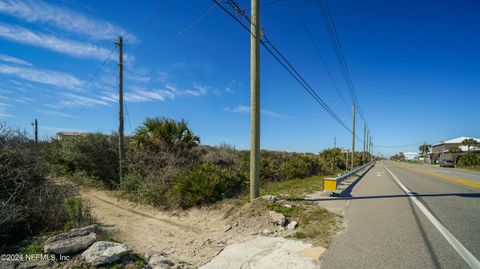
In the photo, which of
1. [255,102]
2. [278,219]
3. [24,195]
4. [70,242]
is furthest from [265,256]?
[24,195]

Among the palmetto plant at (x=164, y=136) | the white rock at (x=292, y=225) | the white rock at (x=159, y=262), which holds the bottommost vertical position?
the white rock at (x=159, y=262)

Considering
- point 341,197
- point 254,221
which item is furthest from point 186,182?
point 341,197

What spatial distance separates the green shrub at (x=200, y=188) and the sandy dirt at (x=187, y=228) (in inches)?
20.4

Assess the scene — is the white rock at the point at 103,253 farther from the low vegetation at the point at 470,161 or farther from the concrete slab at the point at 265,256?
the low vegetation at the point at 470,161

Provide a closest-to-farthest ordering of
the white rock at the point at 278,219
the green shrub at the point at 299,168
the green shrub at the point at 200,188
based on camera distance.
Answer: the white rock at the point at 278,219 < the green shrub at the point at 200,188 < the green shrub at the point at 299,168

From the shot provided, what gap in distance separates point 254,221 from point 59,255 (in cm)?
436

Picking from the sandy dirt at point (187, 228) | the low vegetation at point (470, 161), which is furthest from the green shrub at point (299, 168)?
the low vegetation at point (470, 161)

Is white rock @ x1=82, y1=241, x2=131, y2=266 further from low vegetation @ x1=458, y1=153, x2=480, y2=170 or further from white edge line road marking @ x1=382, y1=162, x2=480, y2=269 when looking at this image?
low vegetation @ x1=458, y1=153, x2=480, y2=170

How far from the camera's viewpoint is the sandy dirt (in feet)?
19.4

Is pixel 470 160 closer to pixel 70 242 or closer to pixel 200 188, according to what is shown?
pixel 200 188

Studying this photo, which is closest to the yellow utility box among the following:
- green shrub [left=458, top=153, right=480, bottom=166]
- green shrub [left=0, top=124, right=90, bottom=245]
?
green shrub [left=0, top=124, right=90, bottom=245]

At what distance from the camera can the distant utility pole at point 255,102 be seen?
344 inches

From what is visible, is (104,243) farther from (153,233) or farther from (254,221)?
(254,221)

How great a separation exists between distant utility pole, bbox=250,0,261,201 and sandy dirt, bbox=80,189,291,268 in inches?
35.9
